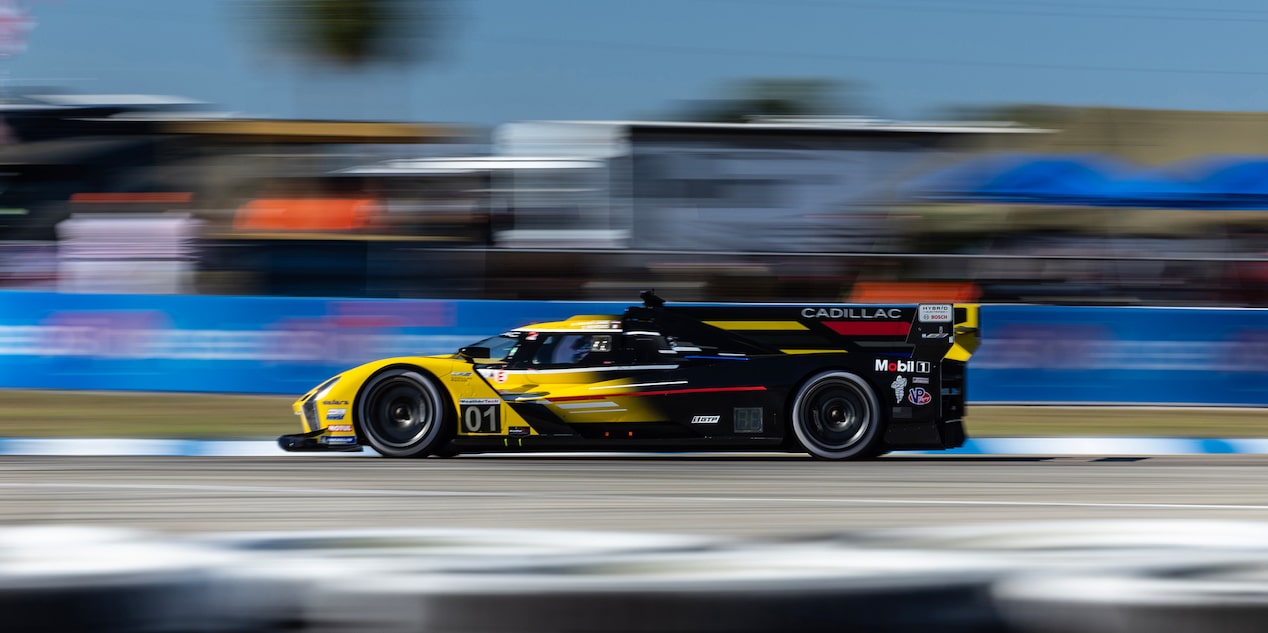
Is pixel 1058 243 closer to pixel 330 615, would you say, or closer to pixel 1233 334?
pixel 1233 334

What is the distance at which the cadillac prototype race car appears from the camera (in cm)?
894

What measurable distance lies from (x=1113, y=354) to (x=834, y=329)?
5.19 m

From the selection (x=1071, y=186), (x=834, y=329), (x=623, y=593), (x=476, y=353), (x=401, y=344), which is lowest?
(x=623, y=593)

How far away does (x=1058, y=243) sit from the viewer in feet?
58.4

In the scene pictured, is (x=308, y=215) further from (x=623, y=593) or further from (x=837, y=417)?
(x=623, y=593)

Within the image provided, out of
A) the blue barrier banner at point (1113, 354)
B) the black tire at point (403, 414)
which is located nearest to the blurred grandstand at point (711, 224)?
the blue barrier banner at point (1113, 354)

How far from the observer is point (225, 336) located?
1341 cm

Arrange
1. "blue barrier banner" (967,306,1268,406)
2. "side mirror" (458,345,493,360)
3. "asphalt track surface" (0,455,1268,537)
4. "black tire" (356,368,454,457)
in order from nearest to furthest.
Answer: "asphalt track surface" (0,455,1268,537)
"black tire" (356,368,454,457)
"side mirror" (458,345,493,360)
"blue barrier banner" (967,306,1268,406)

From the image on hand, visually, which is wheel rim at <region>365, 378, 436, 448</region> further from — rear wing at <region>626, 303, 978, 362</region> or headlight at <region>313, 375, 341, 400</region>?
rear wing at <region>626, 303, 978, 362</region>

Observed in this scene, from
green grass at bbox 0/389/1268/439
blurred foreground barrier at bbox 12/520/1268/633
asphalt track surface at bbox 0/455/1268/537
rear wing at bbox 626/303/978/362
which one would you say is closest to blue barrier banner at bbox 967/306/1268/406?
green grass at bbox 0/389/1268/439

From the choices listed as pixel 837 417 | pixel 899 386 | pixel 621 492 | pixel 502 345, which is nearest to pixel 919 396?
pixel 899 386

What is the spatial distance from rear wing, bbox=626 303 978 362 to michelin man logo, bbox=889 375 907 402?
0.59 ft

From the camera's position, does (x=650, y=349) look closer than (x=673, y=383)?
No

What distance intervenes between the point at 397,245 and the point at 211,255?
2.54 metres
